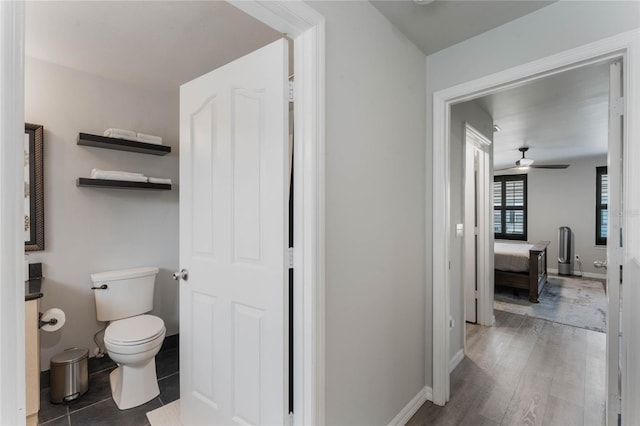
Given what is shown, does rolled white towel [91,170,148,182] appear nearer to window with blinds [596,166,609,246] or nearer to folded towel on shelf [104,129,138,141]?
folded towel on shelf [104,129,138,141]

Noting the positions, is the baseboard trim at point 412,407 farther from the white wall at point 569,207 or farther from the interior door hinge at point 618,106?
the white wall at point 569,207

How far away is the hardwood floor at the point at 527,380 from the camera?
199 cm

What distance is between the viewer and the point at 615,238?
1.51 m

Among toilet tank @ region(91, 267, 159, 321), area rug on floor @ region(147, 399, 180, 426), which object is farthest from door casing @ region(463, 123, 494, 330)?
toilet tank @ region(91, 267, 159, 321)

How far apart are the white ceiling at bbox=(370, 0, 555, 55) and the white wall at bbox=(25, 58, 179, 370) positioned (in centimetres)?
219

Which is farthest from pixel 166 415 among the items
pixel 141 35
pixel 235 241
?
pixel 141 35

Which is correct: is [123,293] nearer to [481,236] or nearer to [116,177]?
[116,177]

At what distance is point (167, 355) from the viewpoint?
9.08 feet

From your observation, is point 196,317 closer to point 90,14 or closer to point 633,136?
point 90,14

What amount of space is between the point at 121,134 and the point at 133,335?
5.19 ft

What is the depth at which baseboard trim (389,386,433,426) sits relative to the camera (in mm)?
1869

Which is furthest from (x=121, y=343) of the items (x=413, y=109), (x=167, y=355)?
(x=413, y=109)

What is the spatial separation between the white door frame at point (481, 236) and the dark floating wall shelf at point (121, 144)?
10.4 feet

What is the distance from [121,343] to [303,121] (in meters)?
1.85
